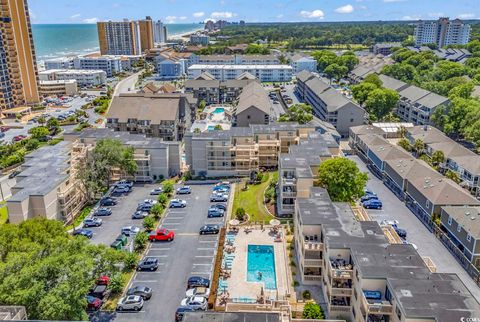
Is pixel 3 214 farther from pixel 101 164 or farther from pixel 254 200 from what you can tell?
pixel 254 200

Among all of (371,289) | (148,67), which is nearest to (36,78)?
(148,67)

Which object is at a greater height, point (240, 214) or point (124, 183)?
point (240, 214)

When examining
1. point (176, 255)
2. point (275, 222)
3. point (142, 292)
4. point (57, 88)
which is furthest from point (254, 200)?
point (57, 88)

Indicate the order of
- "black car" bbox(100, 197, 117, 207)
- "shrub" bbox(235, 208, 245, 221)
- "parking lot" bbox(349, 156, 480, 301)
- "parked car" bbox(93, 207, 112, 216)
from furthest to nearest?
"black car" bbox(100, 197, 117, 207)
"parked car" bbox(93, 207, 112, 216)
"shrub" bbox(235, 208, 245, 221)
"parking lot" bbox(349, 156, 480, 301)

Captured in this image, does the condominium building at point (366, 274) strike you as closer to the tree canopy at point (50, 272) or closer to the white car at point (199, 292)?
the white car at point (199, 292)

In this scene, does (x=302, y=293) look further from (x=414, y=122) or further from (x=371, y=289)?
(x=414, y=122)

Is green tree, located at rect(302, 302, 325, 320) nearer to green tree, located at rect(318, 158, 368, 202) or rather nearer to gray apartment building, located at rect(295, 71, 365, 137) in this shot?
green tree, located at rect(318, 158, 368, 202)

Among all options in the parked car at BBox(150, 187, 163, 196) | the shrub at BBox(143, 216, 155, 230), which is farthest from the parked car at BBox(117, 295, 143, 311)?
the parked car at BBox(150, 187, 163, 196)
